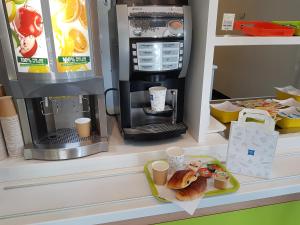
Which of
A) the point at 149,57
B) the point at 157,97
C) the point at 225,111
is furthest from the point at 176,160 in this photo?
the point at 225,111

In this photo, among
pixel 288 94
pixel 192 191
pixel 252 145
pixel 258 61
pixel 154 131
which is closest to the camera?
pixel 192 191

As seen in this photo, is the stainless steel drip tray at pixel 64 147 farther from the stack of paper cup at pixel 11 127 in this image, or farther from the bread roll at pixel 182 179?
the bread roll at pixel 182 179

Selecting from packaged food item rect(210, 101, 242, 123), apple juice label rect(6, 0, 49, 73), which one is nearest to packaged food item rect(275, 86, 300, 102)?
packaged food item rect(210, 101, 242, 123)

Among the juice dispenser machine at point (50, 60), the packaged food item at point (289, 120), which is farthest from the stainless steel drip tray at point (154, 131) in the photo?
the packaged food item at point (289, 120)

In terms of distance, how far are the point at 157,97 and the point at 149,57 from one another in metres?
0.15

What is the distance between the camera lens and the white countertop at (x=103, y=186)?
68 cm

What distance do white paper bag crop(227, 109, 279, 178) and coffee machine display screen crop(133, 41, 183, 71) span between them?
30cm

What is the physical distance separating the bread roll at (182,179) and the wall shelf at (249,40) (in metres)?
0.46

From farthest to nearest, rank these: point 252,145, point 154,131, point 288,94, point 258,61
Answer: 1. point 258,61
2. point 288,94
3. point 154,131
4. point 252,145

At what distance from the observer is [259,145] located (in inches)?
31.4

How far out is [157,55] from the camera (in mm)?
841

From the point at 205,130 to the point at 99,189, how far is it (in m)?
0.47

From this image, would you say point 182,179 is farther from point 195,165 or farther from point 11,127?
point 11,127

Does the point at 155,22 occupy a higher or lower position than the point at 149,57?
higher
